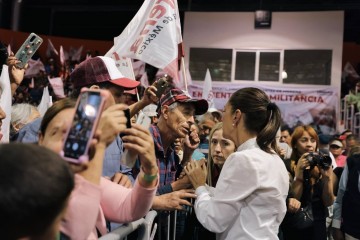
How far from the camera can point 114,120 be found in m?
1.09

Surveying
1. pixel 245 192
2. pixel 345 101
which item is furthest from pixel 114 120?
pixel 345 101

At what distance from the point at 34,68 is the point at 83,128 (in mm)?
10934

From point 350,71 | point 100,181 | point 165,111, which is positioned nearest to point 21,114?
point 165,111

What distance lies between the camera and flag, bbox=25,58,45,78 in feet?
36.7

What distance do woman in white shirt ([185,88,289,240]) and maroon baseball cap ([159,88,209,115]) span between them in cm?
76

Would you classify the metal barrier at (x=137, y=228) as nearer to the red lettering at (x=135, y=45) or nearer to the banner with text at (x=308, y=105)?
the red lettering at (x=135, y=45)

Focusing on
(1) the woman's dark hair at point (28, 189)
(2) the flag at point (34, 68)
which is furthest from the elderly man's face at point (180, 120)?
(2) the flag at point (34, 68)

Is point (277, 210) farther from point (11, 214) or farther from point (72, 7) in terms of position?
point (72, 7)

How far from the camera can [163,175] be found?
2639 millimetres

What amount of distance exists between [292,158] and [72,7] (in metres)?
11.2

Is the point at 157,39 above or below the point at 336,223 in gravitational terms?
above

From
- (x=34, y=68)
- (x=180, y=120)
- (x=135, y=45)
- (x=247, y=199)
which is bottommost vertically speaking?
(x=247, y=199)

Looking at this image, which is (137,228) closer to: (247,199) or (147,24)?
(247,199)

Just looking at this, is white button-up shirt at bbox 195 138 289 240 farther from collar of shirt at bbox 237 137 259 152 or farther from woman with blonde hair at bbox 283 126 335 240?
woman with blonde hair at bbox 283 126 335 240
